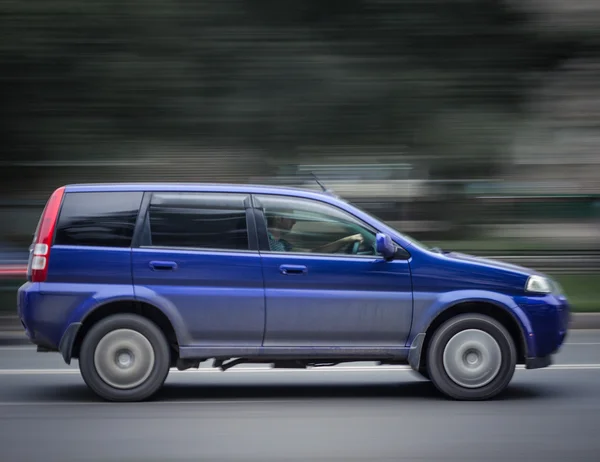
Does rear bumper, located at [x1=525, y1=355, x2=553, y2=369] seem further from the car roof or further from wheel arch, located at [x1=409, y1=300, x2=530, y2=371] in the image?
the car roof

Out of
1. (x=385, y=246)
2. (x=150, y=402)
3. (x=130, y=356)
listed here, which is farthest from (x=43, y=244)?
(x=385, y=246)

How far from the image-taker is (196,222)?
7.58 meters

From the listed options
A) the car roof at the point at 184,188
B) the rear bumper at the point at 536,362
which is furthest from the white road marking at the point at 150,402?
the rear bumper at the point at 536,362

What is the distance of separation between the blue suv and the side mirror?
0.05 feet

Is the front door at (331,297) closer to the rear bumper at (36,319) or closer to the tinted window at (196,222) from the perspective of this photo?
the tinted window at (196,222)

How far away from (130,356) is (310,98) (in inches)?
366

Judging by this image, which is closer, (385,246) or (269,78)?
(385,246)

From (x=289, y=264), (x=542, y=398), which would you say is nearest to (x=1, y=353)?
(x=289, y=264)

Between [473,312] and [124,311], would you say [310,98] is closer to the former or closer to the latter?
[473,312]

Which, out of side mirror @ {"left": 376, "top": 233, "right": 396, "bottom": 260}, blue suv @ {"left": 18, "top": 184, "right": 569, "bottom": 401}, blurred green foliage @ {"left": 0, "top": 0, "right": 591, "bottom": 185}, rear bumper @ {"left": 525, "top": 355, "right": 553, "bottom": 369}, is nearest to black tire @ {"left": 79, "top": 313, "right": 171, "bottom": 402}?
blue suv @ {"left": 18, "top": 184, "right": 569, "bottom": 401}

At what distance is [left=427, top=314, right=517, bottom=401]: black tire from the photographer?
755 cm

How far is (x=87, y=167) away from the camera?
16359 mm

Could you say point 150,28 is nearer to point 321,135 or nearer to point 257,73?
point 257,73

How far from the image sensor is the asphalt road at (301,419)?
586 centimetres
